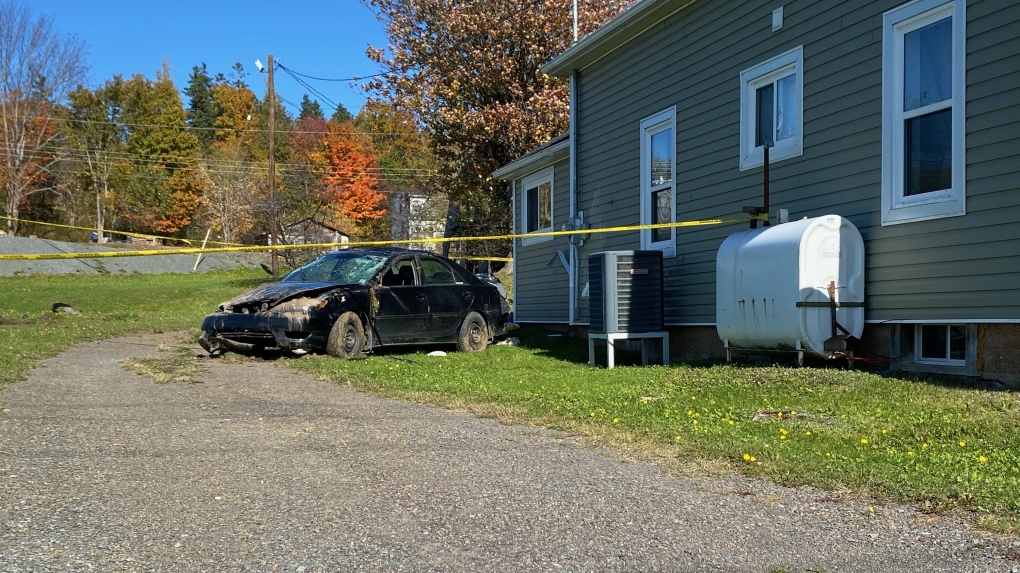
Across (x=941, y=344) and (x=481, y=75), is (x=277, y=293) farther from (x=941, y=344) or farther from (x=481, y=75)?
(x=481, y=75)

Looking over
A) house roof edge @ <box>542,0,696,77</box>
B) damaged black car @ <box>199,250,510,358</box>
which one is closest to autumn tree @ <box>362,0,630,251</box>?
house roof edge @ <box>542,0,696,77</box>

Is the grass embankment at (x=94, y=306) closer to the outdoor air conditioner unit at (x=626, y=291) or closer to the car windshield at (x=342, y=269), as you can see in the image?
the car windshield at (x=342, y=269)

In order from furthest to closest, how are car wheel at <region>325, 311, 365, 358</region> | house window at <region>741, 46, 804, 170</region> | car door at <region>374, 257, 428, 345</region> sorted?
car door at <region>374, 257, 428, 345</region>, car wheel at <region>325, 311, 365, 358</region>, house window at <region>741, 46, 804, 170</region>

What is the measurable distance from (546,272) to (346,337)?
20.3 feet

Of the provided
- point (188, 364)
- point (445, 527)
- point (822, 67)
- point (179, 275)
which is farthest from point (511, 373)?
point (179, 275)

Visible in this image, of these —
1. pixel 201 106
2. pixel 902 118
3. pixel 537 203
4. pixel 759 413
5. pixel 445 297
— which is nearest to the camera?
pixel 759 413

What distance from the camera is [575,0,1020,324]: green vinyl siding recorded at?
7.63 metres

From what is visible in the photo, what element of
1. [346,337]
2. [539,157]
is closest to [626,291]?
[346,337]

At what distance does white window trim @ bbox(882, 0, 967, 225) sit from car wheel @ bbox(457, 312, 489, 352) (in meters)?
6.58

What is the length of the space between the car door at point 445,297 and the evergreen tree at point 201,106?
5515 centimetres

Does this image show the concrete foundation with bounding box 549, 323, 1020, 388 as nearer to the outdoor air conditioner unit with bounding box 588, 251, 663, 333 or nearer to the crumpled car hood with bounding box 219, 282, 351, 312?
the outdoor air conditioner unit with bounding box 588, 251, 663, 333

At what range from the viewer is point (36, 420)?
21.6ft

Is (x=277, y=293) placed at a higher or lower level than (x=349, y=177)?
lower

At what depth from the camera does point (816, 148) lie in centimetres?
977
